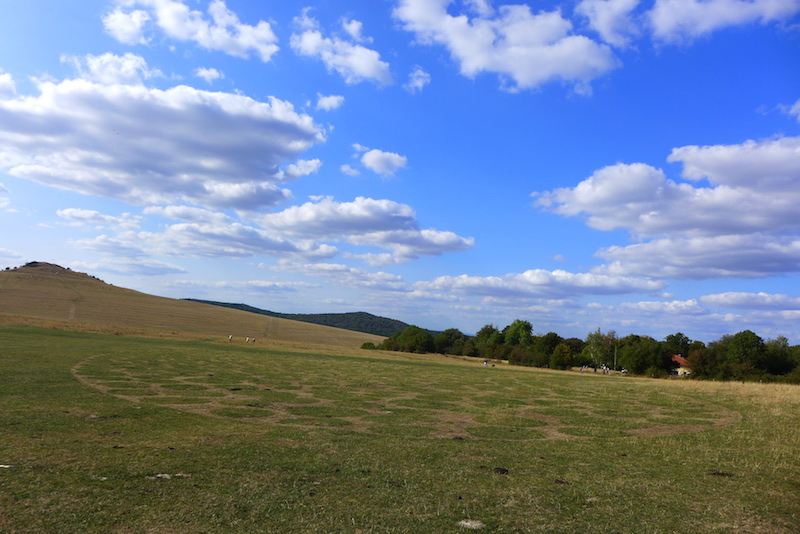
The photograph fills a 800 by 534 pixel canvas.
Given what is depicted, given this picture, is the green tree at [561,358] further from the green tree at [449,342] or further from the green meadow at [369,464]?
the green meadow at [369,464]

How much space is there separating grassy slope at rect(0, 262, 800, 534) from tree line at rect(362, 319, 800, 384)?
208 feet

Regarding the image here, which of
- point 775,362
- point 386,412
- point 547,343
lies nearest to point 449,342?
point 547,343

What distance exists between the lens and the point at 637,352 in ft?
303

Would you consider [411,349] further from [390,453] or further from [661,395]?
[390,453]

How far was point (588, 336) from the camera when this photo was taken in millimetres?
112562

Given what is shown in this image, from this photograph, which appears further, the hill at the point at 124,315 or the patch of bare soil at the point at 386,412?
the hill at the point at 124,315

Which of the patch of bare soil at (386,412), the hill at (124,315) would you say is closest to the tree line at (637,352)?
the hill at (124,315)

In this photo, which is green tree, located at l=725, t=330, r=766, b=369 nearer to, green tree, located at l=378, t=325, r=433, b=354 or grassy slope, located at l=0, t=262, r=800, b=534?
green tree, located at l=378, t=325, r=433, b=354

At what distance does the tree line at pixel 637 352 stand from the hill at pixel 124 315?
21.2 meters

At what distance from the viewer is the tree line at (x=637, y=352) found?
80125mm

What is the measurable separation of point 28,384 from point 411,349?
10045 cm

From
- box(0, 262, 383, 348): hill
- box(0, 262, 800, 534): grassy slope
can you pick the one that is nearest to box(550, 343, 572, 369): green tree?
box(0, 262, 383, 348): hill

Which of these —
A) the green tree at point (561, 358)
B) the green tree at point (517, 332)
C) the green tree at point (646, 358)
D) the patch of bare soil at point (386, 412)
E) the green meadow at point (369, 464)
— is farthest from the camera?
the green tree at point (517, 332)

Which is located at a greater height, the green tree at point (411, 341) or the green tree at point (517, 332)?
the green tree at point (517, 332)
